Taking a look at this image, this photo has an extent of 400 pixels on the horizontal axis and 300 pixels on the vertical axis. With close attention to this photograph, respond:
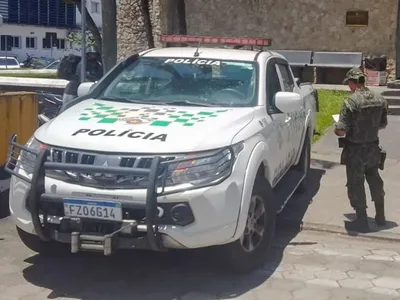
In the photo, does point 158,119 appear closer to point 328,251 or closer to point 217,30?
point 328,251

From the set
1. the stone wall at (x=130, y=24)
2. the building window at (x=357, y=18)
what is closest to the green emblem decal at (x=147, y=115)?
the stone wall at (x=130, y=24)

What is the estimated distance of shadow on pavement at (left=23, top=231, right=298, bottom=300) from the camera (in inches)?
209

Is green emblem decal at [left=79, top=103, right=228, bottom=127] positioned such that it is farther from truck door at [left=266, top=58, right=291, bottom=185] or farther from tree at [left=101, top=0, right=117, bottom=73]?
tree at [left=101, top=0, right=117, bottom=73]

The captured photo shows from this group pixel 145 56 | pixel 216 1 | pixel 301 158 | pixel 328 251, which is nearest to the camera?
pixel 328 251

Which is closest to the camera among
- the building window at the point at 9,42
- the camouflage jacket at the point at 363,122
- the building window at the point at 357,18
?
the camouflage jacket at the point at 363,122

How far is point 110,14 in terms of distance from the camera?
10.5m

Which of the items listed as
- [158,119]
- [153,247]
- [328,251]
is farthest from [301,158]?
[153,247]

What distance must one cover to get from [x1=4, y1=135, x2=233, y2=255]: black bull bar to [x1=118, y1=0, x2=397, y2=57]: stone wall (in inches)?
540

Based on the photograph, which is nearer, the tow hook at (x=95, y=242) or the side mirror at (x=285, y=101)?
the tow hook at (x=95, y=242)

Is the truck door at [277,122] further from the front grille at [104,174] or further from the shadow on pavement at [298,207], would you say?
the front grille at [104,174]

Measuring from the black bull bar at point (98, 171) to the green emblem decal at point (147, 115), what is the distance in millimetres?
597

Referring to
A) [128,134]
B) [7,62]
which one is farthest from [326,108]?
[7,62]

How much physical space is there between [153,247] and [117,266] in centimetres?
98

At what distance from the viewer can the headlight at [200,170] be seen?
199 inches
